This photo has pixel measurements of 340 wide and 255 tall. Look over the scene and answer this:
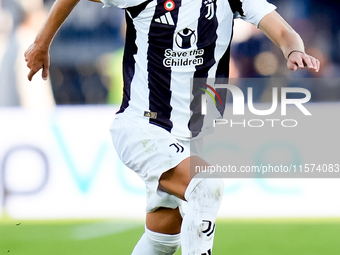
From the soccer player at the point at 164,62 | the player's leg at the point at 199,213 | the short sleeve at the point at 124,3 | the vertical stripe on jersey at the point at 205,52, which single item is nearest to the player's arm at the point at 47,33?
the soccer player at the point at 164,62

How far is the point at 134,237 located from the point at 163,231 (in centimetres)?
136

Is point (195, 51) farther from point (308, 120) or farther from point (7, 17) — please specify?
point (7, 17)

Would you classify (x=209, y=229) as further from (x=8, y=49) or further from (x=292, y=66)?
(x=8, y=49)

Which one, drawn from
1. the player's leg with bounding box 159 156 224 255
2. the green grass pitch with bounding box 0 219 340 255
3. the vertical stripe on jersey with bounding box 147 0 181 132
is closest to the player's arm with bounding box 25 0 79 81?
the vertical stripe on jersey with bounding box 147 0 181 132

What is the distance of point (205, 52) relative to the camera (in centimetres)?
228

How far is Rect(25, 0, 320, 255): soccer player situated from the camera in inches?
84.7

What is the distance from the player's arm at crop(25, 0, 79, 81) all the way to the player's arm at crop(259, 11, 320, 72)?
89 centimetres

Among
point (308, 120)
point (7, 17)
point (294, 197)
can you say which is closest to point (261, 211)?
point (294, 197)

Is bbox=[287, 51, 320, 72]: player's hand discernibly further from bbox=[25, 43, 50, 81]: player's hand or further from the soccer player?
bbox=[25, 43, 50, 81]: player's hand

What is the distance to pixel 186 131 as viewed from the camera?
7.51 ft

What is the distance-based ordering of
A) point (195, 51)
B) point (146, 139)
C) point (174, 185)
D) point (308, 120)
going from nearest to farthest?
point (174, 185) → point (146, 139) → point (195, 51) → point (308, 120)

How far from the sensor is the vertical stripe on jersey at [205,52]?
2232 mm

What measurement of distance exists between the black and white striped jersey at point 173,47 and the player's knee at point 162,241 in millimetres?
492

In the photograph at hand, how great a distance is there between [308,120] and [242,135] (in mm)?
611
